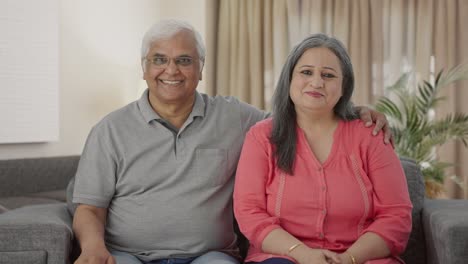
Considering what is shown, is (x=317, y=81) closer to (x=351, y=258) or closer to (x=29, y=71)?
(x=351, y=258)

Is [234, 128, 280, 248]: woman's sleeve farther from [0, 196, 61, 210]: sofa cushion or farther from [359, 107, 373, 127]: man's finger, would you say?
[0, 196, 61, 210]: sofa cushion

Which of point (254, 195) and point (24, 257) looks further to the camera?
point (254, 195)

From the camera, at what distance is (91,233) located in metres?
2.11

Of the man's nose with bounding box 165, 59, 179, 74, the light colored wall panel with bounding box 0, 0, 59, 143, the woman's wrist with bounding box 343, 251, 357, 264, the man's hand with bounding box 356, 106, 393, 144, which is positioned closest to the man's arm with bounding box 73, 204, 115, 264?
the man's nose with bounding box 165, 59, 179, 74

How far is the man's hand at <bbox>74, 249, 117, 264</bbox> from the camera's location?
79.3 inches

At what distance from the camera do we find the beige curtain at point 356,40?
552cm

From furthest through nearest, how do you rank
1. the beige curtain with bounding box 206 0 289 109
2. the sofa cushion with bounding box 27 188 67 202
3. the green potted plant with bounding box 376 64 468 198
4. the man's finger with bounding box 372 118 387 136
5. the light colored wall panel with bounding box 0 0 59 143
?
1. the beige curtain with bounding box 206 0 289 109
2. the green potted plant with bounding box 376 64 468 198
3. the light colored wall panel with bounding box 0 0 59 143
4. the sofa cushion with bounding box 27 188 67 202
5. the man's finger with bounding box 372 118 387 136

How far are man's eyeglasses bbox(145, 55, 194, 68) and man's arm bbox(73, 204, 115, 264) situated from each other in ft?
1.72

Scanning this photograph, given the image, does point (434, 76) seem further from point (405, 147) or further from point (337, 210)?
point (337, 210)

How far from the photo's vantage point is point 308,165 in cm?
217

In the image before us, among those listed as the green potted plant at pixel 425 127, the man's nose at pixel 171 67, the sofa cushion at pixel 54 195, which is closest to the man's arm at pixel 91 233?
the man's nose at pixel 171 67

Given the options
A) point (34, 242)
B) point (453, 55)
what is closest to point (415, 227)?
point (34, 242)

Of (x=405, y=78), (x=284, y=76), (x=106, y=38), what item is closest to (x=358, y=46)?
(x=405, y=78)

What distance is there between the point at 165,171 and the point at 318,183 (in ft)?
1.65
